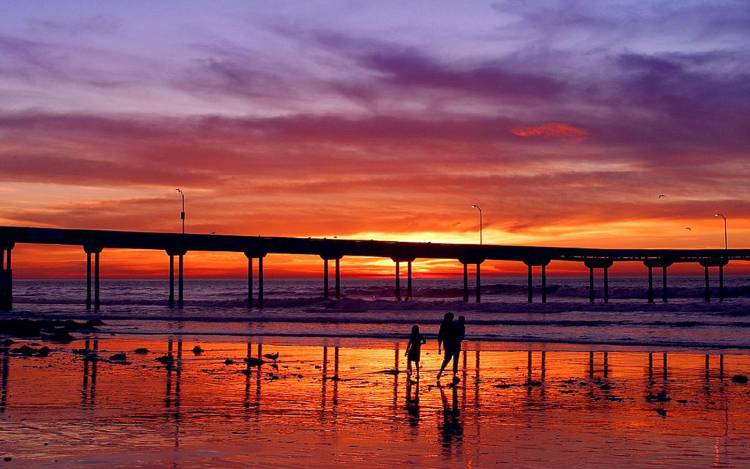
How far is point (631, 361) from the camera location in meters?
27.8

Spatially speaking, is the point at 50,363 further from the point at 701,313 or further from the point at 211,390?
the point at 701,313

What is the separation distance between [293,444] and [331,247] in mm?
66121

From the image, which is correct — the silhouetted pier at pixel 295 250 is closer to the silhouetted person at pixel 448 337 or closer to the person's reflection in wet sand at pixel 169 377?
the person's reflection in wet sand at pixel 169 377

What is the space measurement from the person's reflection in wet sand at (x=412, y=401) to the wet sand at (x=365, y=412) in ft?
0.26

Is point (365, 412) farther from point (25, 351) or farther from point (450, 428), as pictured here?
point (25, 351)

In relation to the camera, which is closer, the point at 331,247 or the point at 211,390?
the point at 211,390

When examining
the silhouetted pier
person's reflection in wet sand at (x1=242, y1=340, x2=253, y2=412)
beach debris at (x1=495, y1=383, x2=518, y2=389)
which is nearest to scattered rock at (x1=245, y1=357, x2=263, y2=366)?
person's reflection in wet sand at (x1=242, y1=340, x2=253, y2=412)

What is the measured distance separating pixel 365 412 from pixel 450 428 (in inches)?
84.2

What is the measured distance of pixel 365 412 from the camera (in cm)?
1673

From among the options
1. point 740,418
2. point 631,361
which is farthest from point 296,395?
point 631,361

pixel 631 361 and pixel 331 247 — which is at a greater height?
pixel 331 247

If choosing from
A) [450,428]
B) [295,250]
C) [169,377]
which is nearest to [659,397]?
[450,428]

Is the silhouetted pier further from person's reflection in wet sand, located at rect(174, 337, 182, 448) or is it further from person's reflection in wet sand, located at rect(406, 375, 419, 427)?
person's reflection in wet sand, located at rect(406, 375, 419, 427)

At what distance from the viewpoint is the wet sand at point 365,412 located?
12.8 meters
